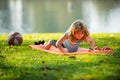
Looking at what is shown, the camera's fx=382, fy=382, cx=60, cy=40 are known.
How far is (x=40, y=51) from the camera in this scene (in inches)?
460

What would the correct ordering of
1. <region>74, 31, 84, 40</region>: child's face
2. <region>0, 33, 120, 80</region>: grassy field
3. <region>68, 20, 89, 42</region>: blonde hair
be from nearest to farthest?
<region>0, 33, 120, 80</region>: grassy field → <region>68, 20, 89, 42</region>: blonde hair → <region>74, 31, 84, 40</region>: child's face

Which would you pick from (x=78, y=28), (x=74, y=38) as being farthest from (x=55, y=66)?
(x=74, y=38)

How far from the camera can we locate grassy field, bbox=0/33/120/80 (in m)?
8.16

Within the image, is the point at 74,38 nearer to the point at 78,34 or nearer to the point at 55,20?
the point at 78,34

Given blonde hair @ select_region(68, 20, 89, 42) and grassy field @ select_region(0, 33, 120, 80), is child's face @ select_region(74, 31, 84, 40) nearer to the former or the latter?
blonde hair @ select_region(68, 20, 89, 42)

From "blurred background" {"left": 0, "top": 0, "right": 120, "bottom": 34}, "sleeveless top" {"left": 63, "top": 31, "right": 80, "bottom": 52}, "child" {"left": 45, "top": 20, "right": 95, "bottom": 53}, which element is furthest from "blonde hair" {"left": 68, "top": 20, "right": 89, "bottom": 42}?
"blurred background" {"left": 0, "top": 0, "right": 120, "bottom": 34}

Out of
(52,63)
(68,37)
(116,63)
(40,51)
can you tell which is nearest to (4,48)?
(40,51)

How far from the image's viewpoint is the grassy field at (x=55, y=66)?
8.16m

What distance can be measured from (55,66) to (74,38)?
250 cm

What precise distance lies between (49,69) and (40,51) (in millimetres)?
2793

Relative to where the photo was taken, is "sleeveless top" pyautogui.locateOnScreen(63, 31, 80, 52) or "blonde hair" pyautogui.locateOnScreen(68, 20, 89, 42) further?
"sleeveless top" pyautogui.locateOnScreen(63, 31, 80, 52)

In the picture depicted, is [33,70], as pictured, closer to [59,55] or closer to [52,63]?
[52,63]

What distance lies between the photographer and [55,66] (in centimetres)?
925

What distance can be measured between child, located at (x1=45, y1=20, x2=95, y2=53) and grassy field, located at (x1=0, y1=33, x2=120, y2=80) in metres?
0.64
